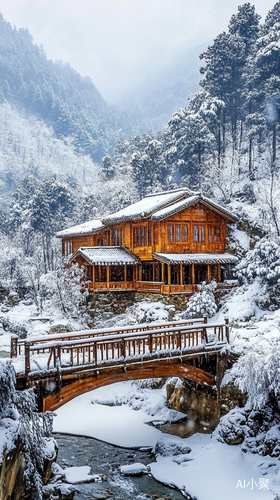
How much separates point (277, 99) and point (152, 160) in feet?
48.8

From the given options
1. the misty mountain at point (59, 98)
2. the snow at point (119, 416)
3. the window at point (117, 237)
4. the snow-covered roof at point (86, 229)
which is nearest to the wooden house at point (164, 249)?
the window at point (117, 237)

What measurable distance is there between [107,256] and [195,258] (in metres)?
6.60

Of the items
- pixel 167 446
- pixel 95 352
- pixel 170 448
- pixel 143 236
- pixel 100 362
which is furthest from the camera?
pixel 143 236

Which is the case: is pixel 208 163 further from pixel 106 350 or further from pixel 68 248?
pixel 106 350

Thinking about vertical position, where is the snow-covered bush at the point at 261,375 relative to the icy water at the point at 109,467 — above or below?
above

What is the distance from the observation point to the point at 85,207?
5188cm

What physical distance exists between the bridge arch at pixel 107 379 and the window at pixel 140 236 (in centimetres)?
1404

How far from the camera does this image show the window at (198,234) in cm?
3086

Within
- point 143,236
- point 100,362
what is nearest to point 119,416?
point 100,362

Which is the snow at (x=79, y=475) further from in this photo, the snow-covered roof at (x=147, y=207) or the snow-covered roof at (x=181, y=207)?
the snow-covered roof at (x=147, y=207)

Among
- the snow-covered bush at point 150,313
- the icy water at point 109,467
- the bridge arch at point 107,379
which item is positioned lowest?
the icy water at point 109,467

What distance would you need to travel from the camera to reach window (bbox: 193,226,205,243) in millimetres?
30859

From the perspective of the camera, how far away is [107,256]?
3041 centimetres

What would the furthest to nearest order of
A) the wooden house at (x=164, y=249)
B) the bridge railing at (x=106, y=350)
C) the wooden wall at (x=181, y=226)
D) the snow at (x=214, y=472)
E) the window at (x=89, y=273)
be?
the window at (x=89, y=273) → the wooden wall at (x=181, y=226) → the wooden house at (x=164, y=249) → the snow at (x=214, y=472) → the bridge railing at (x=106, y=350)
